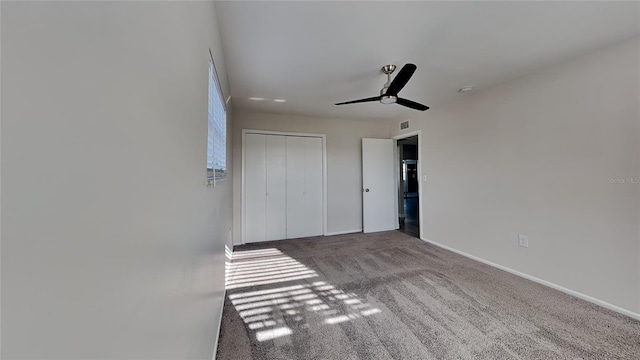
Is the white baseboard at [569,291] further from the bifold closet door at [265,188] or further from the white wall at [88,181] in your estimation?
the white wall at [88,181]

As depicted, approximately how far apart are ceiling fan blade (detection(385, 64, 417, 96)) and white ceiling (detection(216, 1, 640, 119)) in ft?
0.80

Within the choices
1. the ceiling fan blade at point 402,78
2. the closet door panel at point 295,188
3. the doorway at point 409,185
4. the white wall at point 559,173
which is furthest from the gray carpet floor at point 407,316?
the doorway at point 409,185

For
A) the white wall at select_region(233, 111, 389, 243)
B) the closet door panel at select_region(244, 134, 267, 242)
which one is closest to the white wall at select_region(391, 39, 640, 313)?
the white wall at select_region(233, 111, 389, 243)

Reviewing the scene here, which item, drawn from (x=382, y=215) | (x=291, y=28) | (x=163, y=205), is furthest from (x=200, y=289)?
(x=382, y=215)

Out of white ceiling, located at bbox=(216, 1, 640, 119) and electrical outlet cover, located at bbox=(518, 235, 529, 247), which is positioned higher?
white ceiling, located at bbox=(216, 1, 640, 119)

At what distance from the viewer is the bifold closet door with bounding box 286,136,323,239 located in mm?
4145

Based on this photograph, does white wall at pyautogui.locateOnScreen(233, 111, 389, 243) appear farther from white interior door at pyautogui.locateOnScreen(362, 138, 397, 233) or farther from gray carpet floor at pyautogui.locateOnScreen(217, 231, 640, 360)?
gray carpet floor at pyautogui.locateOnScreen(217, 231, 640, 360)

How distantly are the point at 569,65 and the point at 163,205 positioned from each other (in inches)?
138

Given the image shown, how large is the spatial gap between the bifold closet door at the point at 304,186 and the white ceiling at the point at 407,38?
144 cm

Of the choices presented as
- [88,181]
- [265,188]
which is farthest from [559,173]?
[265,188]

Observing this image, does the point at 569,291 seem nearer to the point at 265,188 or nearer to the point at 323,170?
the point at 323,170

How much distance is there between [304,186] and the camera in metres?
4.22

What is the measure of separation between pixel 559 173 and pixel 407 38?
6.79 feet

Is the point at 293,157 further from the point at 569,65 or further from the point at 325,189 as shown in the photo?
the point at 569,65
